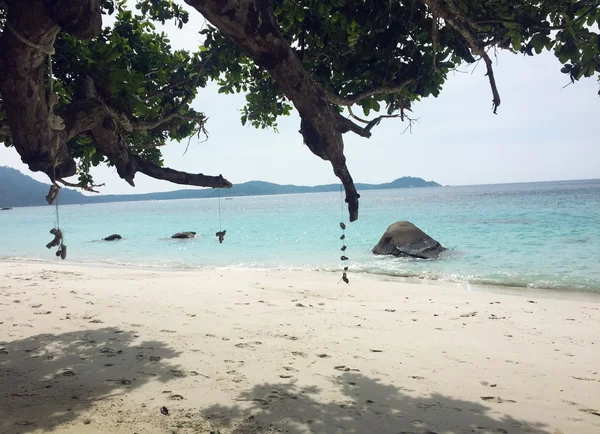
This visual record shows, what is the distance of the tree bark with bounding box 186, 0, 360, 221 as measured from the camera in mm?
3211

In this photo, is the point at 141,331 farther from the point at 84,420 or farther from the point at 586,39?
the point at 586,39

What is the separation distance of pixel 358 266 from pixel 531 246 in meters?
9.72

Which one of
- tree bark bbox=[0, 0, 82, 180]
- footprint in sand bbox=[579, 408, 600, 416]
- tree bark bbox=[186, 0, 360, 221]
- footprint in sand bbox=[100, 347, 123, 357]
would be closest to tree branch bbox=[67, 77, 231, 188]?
tree bark bbox=[0, 0, 82, 180]

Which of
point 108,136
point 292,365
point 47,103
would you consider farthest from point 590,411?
point 47,103

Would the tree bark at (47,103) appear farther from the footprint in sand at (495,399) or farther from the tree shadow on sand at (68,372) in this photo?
the footprint in sand at (495,399)

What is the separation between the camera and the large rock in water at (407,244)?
17953 millimetres

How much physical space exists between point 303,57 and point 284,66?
4.11 feet

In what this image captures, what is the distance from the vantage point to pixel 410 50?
173 inches

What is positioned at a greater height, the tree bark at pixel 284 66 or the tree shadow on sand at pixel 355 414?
the tree bark at pixel 284 66

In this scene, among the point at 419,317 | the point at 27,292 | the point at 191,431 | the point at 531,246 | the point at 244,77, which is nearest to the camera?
the point at 191,431

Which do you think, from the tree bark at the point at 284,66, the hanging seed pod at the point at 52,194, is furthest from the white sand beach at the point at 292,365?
the tree bark at the point at 284,66

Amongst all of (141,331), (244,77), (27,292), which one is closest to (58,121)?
(244,77)

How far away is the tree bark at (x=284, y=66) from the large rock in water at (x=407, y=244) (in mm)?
14187

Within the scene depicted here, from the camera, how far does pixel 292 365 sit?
17.2ft
